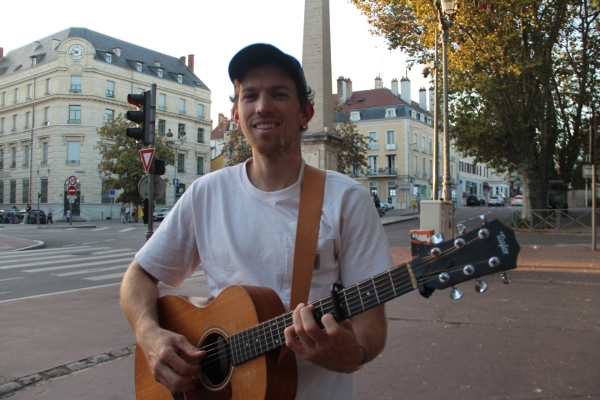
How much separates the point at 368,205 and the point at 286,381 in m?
0.69

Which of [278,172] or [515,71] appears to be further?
[515,71]

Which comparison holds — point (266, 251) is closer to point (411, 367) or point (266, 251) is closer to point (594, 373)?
point (411, 367)

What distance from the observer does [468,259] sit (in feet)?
4.76

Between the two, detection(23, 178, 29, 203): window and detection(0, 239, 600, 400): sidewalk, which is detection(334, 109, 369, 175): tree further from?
detection(0, 239, 600, 400): sidewalk

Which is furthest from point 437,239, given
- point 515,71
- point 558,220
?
point 558,220

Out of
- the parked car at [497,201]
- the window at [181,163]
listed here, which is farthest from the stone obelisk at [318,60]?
the parked car at [497,201]

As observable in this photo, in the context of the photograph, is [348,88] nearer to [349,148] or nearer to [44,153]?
[349,148]

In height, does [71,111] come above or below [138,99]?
above

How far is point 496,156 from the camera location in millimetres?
26484

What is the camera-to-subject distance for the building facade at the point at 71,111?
4650 centimetres

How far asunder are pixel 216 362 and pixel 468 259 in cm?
104

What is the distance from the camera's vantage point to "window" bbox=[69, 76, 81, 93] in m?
47.0

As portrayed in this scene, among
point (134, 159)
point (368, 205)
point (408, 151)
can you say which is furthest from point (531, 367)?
point (408, 151)

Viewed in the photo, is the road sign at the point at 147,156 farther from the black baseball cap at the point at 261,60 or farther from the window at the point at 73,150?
the window at the point at 73,150
